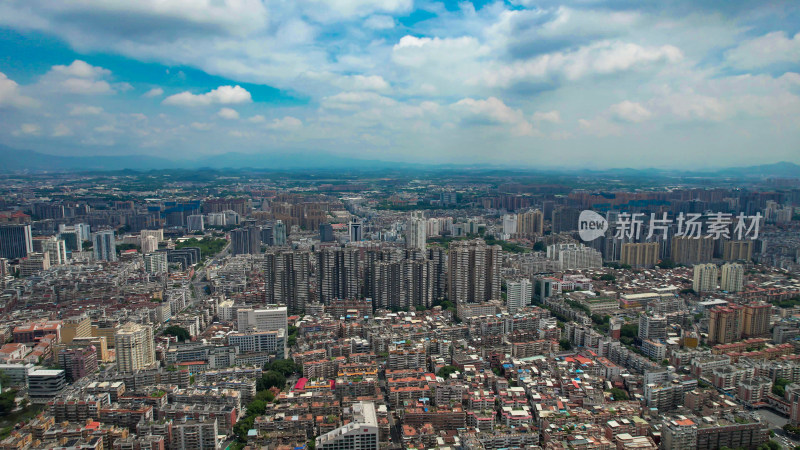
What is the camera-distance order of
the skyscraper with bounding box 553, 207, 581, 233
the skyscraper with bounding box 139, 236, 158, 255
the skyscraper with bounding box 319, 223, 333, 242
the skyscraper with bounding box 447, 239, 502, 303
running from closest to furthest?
1. the skyscraper with bounding box 447, 239, 502, 303
2. the skyscraper with bounding box 139, 236, 158, 255
3. the skyscraper with bounding box 319, 223, 333, 242
4. the skyscraper with bounding box 553, 207, 581, 233

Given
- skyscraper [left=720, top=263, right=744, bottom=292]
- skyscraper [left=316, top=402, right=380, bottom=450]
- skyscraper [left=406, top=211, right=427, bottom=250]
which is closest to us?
skyscraper [left=316, top=402, right=380, bottom=450]

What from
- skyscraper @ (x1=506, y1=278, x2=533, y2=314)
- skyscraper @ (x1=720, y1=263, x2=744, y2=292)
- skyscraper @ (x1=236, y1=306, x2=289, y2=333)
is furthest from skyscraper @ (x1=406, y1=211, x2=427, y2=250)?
skyscraper @ (x1=720, y1=263, x2=744, y2=292)

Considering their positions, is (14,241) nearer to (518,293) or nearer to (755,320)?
(518,293)

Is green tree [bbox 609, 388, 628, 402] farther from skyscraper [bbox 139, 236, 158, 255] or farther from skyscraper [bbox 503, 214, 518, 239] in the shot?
skyscraper [bbox 139, 236, 158, 255]

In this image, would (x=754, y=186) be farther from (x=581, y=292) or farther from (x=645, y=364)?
(x=645, y=364)

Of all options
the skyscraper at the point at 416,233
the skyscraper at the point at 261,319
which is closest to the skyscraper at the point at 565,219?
the skyscraper at the point at 416,233

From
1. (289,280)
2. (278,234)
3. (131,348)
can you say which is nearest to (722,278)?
(289,280)
